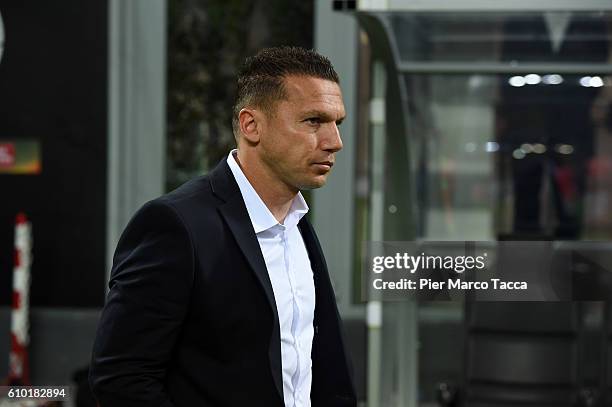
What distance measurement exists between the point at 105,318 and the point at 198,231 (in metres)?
0.21

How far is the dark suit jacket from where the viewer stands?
168 centimetres

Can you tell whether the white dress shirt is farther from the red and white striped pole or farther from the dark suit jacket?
the red and white striped pole

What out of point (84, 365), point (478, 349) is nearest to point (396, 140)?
point (478, 349)

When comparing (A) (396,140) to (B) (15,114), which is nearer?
(A) (396,140)

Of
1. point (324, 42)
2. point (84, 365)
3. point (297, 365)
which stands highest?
point (324, 42)

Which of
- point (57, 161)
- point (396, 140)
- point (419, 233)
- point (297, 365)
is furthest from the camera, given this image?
point (57, 161)

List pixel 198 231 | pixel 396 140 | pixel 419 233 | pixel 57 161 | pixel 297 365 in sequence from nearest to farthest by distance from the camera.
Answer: pixel 198 231 < pixel 297 365 < pixel 396 140 < pixel 419 233 < pixel 57 161

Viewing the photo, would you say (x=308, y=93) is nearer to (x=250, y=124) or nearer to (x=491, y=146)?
(x=250, y=124)

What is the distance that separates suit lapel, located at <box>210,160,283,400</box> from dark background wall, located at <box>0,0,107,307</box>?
4.77 m

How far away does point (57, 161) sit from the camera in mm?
6496

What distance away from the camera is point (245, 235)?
1777mm

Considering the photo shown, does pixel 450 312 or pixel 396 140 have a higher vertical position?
pixel 396 140

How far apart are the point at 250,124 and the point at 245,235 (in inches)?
7.5

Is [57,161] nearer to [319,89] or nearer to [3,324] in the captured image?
[3,324]
